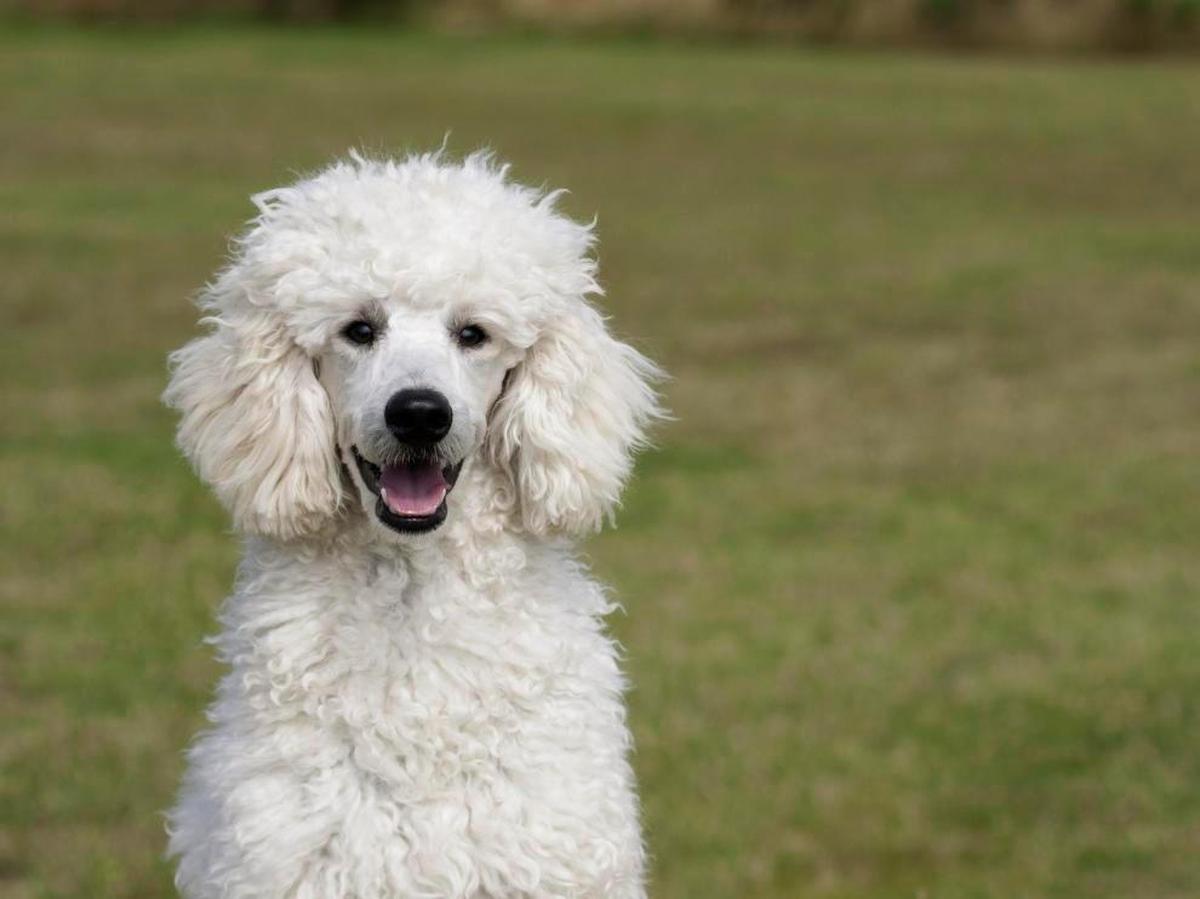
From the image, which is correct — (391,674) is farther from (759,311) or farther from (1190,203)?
(1190,203)

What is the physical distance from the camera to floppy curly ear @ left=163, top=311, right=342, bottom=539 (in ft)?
13.7

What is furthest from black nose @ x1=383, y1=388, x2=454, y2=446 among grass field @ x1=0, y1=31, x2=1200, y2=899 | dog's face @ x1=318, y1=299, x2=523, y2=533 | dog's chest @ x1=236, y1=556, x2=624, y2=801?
grass field @ x1=0, y1=31, x2=1200, y2=899

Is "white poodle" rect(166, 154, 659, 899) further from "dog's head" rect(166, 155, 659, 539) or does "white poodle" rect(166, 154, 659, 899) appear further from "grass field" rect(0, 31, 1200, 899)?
"grass field" rect(0, 31, 1200, 899)

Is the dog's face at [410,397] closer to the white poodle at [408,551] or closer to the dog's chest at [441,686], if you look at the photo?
the white poodle at [408,551]

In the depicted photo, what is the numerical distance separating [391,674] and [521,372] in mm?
629

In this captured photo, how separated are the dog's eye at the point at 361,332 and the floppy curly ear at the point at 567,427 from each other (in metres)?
0.31

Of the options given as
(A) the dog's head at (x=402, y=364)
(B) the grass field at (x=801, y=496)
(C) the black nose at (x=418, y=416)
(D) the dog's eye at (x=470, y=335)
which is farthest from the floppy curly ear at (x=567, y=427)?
(B) the grass field at (x=801, y=496)

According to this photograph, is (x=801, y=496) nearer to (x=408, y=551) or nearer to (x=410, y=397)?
(x=408, y=551)

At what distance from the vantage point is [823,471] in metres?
12.3

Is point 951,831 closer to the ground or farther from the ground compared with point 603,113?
farther from the ground

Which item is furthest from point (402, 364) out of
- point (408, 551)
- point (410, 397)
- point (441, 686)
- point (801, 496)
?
point (801, 496)

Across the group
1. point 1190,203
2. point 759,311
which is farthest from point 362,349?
point 1190,203

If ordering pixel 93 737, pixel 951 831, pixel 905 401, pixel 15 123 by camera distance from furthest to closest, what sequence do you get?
pixel 15 123
pixel 905 401
pixel 93 737
pixel 951 831

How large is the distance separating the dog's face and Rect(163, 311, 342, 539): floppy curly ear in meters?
0.07
